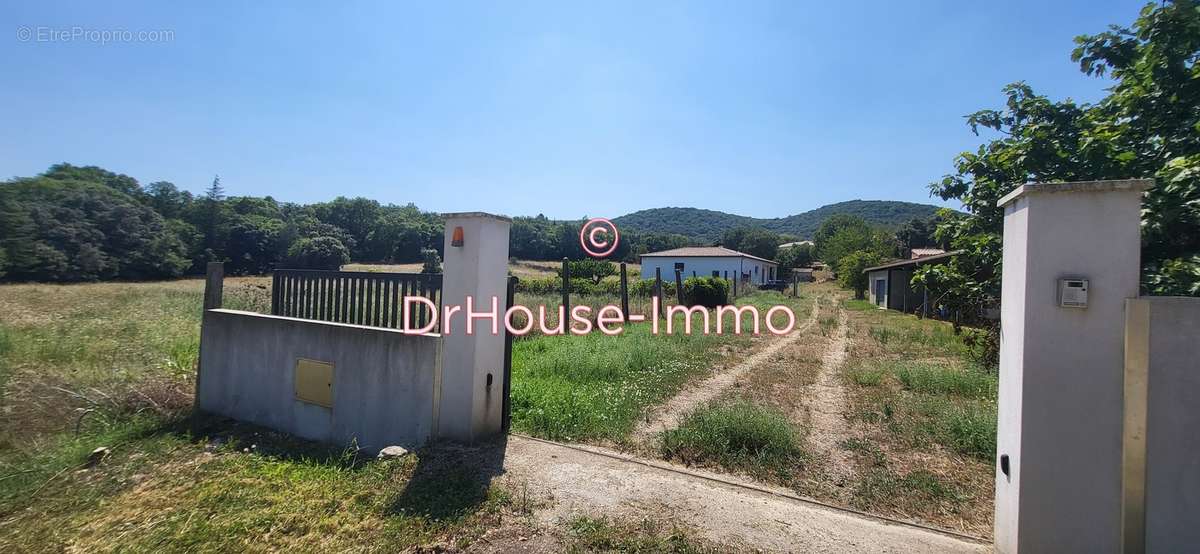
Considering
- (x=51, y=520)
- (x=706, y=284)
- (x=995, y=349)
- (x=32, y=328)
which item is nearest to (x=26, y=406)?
(x=51, y=520)

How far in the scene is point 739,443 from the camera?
4.01 meters

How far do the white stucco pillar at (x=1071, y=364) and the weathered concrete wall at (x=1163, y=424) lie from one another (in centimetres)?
5

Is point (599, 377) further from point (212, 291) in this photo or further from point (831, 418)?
point (212, 291)

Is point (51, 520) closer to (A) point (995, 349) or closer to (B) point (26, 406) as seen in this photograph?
(B) point (26, 406)

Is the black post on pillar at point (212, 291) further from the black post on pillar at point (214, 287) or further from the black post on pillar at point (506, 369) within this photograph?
the black post on pillar at point (506, 369)

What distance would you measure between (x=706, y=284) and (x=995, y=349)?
14384 mm

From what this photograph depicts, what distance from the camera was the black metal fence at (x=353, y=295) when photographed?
4.25 m

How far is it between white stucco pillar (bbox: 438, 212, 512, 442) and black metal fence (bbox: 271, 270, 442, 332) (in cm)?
27

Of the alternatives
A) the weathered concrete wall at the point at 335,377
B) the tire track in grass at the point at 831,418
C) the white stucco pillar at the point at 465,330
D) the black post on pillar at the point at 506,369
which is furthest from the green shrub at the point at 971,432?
the weathered concrete wall at the point at 335,377

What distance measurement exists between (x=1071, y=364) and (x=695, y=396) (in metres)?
3.92

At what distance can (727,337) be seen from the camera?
10719 mm

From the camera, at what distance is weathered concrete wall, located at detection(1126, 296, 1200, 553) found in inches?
81.3

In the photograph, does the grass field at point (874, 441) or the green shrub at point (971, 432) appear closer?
the grass field at point (874, 441)

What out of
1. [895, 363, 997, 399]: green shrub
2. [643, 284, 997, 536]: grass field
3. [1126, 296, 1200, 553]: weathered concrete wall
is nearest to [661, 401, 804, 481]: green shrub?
[643, 284, 997, 536]: grass field
